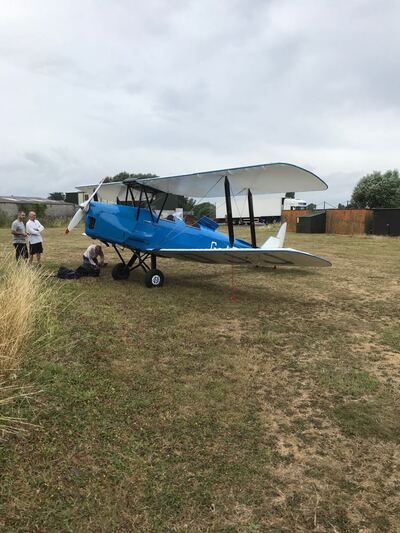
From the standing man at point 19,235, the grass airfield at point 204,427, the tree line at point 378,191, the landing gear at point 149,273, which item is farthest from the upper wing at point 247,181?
the tree line at point 378,191

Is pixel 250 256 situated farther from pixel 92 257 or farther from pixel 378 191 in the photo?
pixel 378 191

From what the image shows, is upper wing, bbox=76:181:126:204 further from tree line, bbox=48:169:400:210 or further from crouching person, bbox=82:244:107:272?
tree line, bbox=48:169:400:210

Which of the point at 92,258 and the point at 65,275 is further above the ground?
the point at 92,258

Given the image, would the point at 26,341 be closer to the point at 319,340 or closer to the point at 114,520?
the point at 114,520

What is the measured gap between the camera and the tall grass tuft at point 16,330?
348 cm

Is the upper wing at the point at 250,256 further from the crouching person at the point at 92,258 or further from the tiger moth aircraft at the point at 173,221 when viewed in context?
the crouching person at the point at 92,258

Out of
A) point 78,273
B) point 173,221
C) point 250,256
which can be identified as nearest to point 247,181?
point 250,256

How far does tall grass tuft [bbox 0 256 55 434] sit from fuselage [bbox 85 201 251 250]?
347cm

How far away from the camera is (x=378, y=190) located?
48750 mm

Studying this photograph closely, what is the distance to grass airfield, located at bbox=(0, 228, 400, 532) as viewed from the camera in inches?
104

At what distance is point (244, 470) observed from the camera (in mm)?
3035

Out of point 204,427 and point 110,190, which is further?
point 110,190

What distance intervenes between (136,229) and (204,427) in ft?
20.6

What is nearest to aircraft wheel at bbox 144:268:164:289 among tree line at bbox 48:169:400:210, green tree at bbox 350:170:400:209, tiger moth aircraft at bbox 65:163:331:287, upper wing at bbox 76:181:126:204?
tiger moth aircraft at bbox 65:163:331:287
